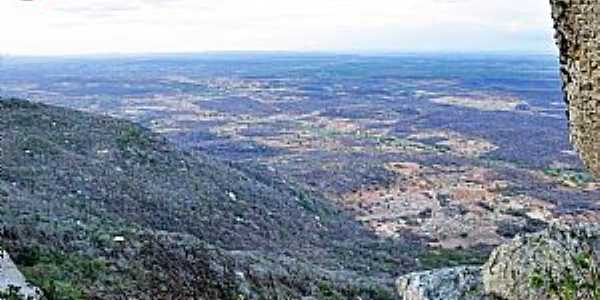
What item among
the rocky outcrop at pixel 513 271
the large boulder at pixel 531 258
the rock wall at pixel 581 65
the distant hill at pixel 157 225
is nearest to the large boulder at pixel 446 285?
the rocky outcrop at pixel 513 271

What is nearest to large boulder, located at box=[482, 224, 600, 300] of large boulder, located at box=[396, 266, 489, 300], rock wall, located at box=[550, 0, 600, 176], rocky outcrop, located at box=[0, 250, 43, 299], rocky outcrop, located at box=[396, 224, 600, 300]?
rocky outcrop, located at box=[396, 224, 600, 300]

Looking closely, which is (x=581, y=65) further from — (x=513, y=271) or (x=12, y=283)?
(x=12, y=283)

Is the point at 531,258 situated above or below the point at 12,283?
above

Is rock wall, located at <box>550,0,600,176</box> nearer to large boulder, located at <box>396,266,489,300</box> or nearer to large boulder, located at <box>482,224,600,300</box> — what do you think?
large boulder, located at <box>482,224,600,300</box>

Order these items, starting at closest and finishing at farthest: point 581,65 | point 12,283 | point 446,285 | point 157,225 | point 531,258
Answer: point 581,65 → point 531,258 → point 446,285 → point 12,283 → point 157,225

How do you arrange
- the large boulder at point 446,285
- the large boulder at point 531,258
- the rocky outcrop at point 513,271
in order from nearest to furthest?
the large boulder at point 531,258 < the rocky outcrop at point 513,271 < the large boulder at point 446,285

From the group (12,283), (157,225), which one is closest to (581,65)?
(12,283)

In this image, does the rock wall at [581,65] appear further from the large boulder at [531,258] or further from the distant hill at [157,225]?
the distant hill at [157,225]

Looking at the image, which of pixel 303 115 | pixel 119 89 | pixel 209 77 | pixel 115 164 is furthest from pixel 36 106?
pixel 209 77
